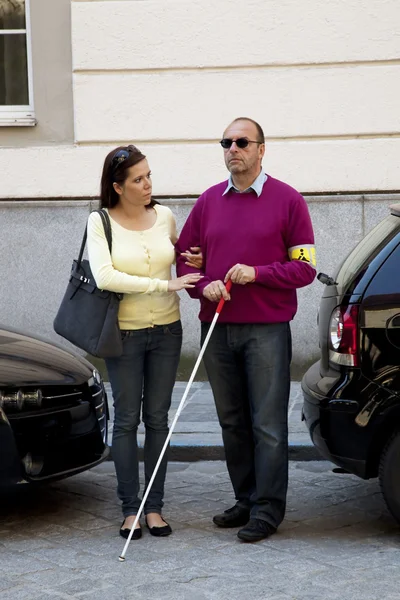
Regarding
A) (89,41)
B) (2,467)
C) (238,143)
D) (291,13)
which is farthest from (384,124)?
(2,467)

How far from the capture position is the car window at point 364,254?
5.00m

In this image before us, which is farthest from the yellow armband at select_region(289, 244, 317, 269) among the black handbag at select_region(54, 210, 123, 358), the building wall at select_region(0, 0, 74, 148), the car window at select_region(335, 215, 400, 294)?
the building wall at select_region(0, 0, 74, 148)

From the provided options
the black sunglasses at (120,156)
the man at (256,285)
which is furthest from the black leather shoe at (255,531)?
the black sunglasses at (120,156)

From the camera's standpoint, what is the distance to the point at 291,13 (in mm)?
9047

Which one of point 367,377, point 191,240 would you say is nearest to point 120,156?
point 191,240

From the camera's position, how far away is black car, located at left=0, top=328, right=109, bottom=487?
496 centimetres

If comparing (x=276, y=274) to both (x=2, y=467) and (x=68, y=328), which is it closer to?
(x=68, y=328)

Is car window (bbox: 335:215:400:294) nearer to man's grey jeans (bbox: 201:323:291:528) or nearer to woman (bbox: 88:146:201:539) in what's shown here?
man's grey jeans (bbox: 201:323:291:528)

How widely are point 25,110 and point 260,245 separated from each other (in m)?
5.24

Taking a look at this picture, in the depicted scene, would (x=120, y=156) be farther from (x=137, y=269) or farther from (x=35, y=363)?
(x=35, y=363)

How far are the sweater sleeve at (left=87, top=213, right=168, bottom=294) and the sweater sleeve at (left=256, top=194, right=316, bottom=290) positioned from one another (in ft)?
1.62

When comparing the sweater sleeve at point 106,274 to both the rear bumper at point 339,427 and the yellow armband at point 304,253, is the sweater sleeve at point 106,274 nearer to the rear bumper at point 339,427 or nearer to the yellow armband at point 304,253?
the yellow armband at point 304,253

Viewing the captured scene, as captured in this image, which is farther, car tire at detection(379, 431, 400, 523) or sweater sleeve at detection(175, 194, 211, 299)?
sweater sleeve at detection(175, 194, 211, 299)

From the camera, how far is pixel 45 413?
5.09 meters
